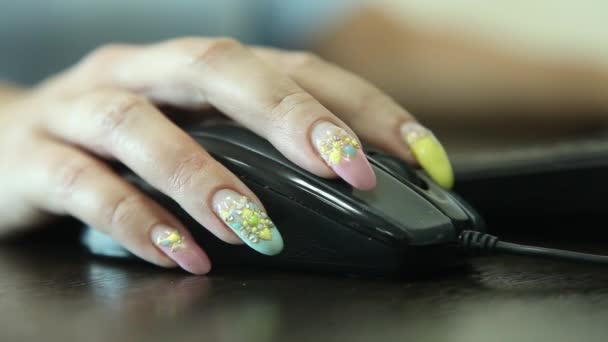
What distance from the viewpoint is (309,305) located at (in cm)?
43

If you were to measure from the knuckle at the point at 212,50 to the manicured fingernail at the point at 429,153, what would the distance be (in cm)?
17

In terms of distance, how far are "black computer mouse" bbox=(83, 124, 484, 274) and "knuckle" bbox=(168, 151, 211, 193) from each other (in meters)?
0.01

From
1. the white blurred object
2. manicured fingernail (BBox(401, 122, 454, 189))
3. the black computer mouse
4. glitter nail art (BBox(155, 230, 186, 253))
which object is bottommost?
glitter nail art (BBox(155, 230, 186, 253))

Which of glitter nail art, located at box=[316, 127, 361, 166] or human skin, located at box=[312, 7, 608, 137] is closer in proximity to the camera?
glitter nail art, located at box=[316, 127, 361, 166]

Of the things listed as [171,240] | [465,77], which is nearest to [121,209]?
[171,240]

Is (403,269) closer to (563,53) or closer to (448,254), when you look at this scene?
(448,254)

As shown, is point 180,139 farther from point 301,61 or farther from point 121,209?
point 301,61

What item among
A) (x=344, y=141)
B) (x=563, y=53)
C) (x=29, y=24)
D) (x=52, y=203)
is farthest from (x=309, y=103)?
(x=29, y=24)

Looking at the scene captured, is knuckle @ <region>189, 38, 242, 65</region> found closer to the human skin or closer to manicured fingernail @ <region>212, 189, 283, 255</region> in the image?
manicured fingernail @ <region>212, 189, 283, 255</region>

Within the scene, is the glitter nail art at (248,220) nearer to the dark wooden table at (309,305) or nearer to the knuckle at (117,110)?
the dark wooden table at (309,305)

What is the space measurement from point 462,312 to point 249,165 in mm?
206

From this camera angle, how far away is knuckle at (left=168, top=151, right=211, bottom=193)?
557 millimetres

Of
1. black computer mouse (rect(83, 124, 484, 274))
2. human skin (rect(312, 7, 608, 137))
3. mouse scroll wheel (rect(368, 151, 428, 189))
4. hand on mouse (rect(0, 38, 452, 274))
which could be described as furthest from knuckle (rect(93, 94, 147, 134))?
human skin (rect(312, 7, 608, 137))

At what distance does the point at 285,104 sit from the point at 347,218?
0.13 meters
